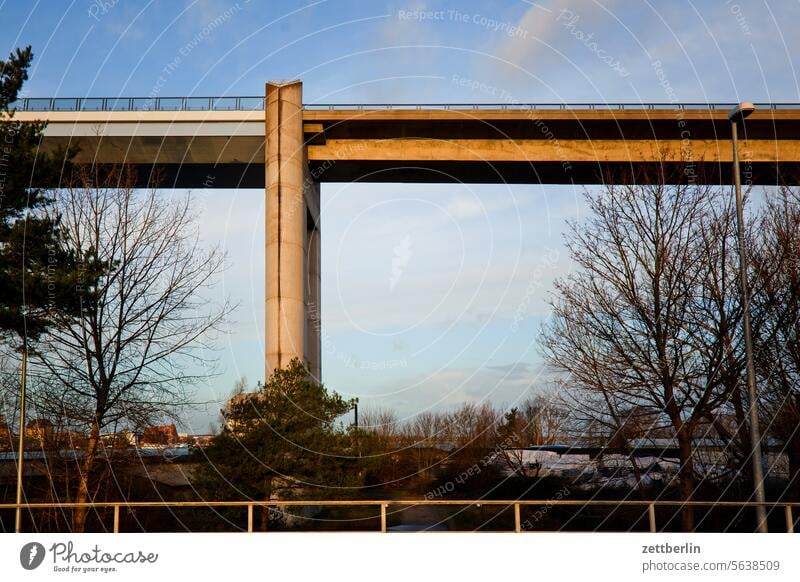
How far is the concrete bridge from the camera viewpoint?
98.0ft

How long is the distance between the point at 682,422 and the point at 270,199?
17.7 meters

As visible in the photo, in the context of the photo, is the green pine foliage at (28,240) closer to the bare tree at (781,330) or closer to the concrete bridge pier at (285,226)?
the concrete bridge pier at (285,226)

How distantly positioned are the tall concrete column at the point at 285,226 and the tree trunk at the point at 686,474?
14.5m

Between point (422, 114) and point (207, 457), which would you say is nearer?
point (207, 457)

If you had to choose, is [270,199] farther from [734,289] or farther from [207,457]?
[734,289]

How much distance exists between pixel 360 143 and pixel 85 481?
17085mm

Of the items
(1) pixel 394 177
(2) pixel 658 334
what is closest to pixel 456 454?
(1) pixel 394 177

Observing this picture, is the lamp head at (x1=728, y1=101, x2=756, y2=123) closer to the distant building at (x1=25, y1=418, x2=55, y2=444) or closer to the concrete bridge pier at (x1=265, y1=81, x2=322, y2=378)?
the concrete bridge pier at (x1=265, y1=81, x2=322, y2=378)

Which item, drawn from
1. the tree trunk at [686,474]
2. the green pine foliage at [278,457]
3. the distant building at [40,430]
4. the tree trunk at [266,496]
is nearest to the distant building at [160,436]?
the distant building at [40,430]

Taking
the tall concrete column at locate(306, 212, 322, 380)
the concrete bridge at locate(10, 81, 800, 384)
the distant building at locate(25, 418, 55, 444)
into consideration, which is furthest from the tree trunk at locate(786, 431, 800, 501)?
the distant building at locate(25, 418, 55, 444)

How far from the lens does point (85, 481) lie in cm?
2333

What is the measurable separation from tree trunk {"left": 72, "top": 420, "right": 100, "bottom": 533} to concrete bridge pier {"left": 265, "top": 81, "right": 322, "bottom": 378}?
23.5ft

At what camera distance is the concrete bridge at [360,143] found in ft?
98.0

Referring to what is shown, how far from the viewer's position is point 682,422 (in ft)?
76.2
